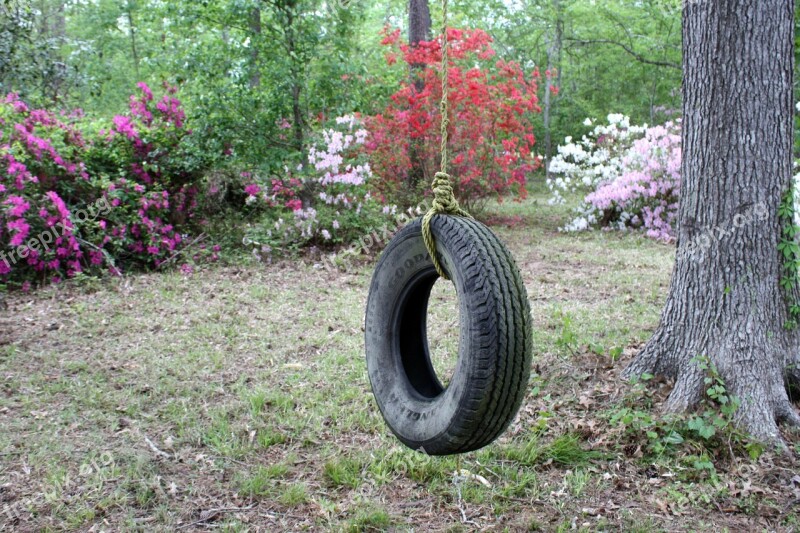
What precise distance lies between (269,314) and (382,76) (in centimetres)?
486

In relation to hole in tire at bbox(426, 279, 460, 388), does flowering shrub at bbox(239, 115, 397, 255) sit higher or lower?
higher

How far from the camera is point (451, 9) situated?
14477 mm

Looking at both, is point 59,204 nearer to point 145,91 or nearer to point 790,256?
point 145,91

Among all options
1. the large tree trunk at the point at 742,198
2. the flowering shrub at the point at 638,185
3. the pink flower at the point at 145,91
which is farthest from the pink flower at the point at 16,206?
the flowering shrub at the point at 638,185

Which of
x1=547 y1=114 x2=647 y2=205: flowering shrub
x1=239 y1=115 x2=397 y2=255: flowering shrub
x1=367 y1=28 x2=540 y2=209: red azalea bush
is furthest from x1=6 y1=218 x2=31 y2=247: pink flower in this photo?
x1=547 y1=114 x2=647 y2=205: flowering shrub

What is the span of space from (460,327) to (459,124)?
7626 mm

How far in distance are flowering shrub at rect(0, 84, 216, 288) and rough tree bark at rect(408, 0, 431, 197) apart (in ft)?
10.1

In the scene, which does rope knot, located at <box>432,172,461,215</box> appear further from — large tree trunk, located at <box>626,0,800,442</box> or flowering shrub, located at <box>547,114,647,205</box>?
flowering shrub, located at <box>547,114,647,205</box>

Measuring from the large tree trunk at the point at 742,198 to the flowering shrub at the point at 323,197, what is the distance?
4861 millimetres

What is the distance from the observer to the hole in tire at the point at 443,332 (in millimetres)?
4197

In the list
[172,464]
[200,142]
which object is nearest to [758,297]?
[172,464]

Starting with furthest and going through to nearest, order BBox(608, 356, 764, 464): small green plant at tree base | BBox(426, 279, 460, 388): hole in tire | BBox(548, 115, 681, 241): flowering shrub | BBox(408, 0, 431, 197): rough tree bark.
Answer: BBox(408, 0, 431, 197): rough tree bark → BBox(548, 115, 681, 241): flowering shrub → BBox(426, 279, 460, 388): hole in tire → BBox(608, 356, 764, 464): small green plant at tree base

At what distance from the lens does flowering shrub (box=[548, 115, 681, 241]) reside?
29.4 ft

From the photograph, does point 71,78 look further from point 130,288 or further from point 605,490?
point 605,490
